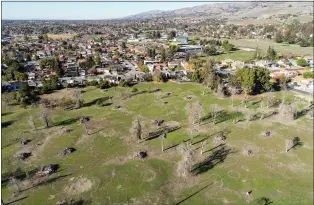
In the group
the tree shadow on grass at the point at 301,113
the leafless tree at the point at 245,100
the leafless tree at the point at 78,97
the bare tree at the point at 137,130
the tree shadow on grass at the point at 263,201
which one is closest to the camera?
the tree shadow on grass at the point at 263,201

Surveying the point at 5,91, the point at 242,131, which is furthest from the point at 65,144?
the point at 5,91

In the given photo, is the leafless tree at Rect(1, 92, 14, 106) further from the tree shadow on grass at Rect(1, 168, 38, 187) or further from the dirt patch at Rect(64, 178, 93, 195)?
the dirt patch at Rect(64, 178, 93, 195)

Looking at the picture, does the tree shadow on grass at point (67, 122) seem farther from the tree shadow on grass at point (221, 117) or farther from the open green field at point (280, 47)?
the open green field at point (280, 47)

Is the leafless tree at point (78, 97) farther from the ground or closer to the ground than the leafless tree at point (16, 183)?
farther from the ground

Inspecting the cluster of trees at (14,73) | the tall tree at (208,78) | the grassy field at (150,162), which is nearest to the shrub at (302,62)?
the tall tree at (208,78)

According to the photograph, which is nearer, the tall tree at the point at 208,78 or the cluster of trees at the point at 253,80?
the cluster of trees at the point at 253,80

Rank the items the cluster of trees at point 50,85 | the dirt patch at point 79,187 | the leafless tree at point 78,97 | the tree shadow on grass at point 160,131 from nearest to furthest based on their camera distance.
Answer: the dirt patch at point 79,187, the tree shadow on grass at point 160,131, the leafless tree at point 78,97, the cluster of trees at point 50,85

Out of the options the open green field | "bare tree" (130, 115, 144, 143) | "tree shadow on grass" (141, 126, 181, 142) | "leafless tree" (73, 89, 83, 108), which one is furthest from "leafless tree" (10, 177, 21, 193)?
the open green field

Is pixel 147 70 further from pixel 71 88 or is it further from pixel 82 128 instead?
pixel 82 128

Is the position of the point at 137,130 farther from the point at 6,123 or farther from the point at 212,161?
the point at 6,123
